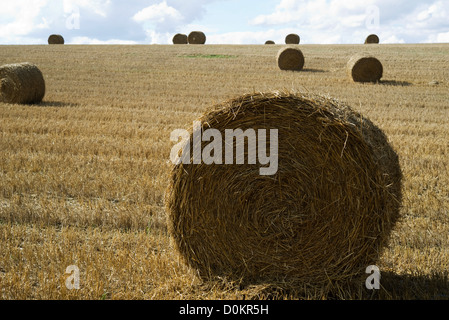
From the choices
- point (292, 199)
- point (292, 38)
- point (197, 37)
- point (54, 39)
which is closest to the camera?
point (292, 199)

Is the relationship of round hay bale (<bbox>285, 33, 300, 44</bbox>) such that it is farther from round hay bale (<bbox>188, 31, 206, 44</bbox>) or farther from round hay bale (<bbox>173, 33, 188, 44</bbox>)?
round hay bale (<bbox>173, 33, 188, 44</bbox>)

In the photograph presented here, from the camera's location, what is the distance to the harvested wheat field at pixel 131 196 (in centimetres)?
379

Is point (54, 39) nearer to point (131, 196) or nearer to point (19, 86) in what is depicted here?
point (19, 86)

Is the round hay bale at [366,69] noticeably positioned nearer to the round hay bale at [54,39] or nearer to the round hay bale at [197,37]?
the round hay bale at [197,37]

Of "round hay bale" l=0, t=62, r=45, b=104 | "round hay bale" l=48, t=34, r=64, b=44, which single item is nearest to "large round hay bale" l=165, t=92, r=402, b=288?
"round hay bale" l=0, t=62, r=45, b=104

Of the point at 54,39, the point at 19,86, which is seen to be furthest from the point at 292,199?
the point at 54,39

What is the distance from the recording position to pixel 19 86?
13281mm

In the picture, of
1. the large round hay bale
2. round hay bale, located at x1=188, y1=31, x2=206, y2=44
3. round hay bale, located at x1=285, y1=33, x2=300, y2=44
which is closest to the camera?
the large round hay bale

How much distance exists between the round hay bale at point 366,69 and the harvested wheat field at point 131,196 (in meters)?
1.74

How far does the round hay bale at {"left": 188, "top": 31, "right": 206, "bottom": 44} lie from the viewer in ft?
129

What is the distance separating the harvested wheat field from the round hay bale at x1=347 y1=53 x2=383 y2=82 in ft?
5.70

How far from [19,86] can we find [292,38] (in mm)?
29122

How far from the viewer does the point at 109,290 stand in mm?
3750
